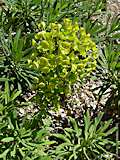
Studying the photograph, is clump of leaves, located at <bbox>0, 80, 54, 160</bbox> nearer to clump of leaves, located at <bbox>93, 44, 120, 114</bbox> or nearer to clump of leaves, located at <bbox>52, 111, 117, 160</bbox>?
clump of leaves, located at <bbox>52, 111, 117, 160</bbox>

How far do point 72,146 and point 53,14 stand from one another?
4.37 feet

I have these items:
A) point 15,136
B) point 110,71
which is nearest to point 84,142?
point 15,136

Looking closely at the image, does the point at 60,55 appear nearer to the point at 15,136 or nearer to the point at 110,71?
the point at 15,136

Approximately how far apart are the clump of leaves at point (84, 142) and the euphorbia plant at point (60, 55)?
61cm

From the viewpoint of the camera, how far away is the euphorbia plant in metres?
3.21

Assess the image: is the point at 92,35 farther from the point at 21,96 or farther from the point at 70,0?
the point at 21,96

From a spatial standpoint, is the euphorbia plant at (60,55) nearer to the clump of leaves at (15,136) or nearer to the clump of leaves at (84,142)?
the clump of leaves at (15,136)

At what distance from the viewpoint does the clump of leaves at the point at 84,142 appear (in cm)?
382

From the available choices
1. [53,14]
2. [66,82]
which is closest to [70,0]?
[53,14]

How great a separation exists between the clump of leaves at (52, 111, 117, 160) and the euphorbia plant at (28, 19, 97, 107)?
0.61 meters

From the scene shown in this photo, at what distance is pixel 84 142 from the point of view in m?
3.84

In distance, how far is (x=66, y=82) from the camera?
3.43 metres

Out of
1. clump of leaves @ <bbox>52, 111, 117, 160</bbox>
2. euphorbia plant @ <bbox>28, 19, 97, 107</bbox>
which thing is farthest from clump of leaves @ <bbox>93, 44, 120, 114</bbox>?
euphorbia plant @ <bbox>28, 19, 97, 107</bbox>

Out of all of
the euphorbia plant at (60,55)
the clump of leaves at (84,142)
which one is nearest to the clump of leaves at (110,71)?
the clump of leaves at (84,142)
